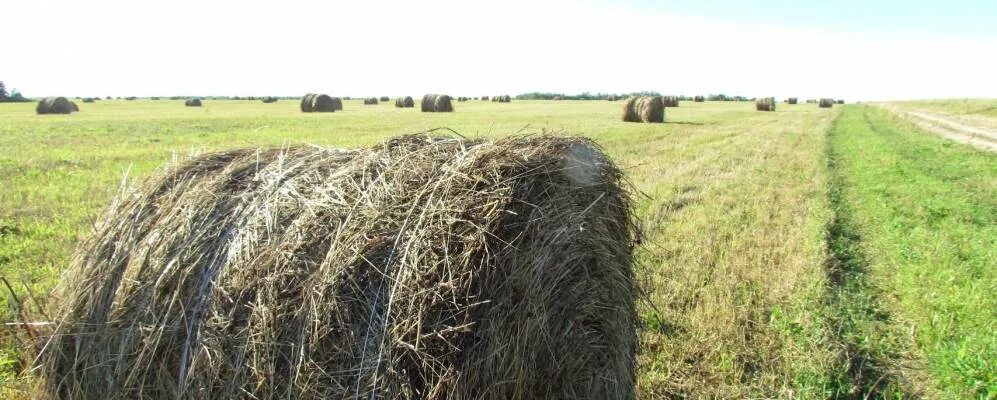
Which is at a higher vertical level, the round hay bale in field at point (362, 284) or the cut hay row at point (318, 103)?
the cut hay row at point (318, 103)

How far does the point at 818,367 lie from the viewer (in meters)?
3.75

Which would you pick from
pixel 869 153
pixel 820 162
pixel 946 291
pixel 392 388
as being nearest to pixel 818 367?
pixel 946 291

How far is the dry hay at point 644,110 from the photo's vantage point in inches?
1078

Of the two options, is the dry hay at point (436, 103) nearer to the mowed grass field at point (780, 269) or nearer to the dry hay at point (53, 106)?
the dry hay at point (53, 106)

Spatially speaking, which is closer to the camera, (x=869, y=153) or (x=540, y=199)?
(x=540, y=199)

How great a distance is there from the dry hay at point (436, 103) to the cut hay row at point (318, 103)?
639cm

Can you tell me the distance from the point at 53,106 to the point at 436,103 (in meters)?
24.6

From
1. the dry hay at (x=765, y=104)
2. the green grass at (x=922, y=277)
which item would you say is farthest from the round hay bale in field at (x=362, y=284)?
the dry hay at (x=765, y=104)

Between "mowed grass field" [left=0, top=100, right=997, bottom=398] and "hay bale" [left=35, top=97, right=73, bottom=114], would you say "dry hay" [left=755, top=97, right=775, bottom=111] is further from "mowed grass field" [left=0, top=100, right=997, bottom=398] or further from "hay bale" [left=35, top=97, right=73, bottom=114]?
"hay bale" [left=35, top=97, right=73, bottom=114]

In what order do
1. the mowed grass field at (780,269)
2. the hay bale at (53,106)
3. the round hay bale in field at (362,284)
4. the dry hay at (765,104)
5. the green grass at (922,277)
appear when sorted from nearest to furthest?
the round hay bale in field at (362,284)
the mowed grass field at (780,269)
the green grass at (922,277)
the hay bale at (53,106)
the dry hay at (765,104)

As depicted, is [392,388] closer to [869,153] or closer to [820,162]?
[820,162]

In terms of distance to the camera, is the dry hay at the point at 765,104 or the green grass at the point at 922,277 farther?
the dry hay at the point at 765,104

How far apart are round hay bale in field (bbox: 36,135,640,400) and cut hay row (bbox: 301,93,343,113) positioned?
36.7m

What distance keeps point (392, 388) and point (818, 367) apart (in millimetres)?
2891
